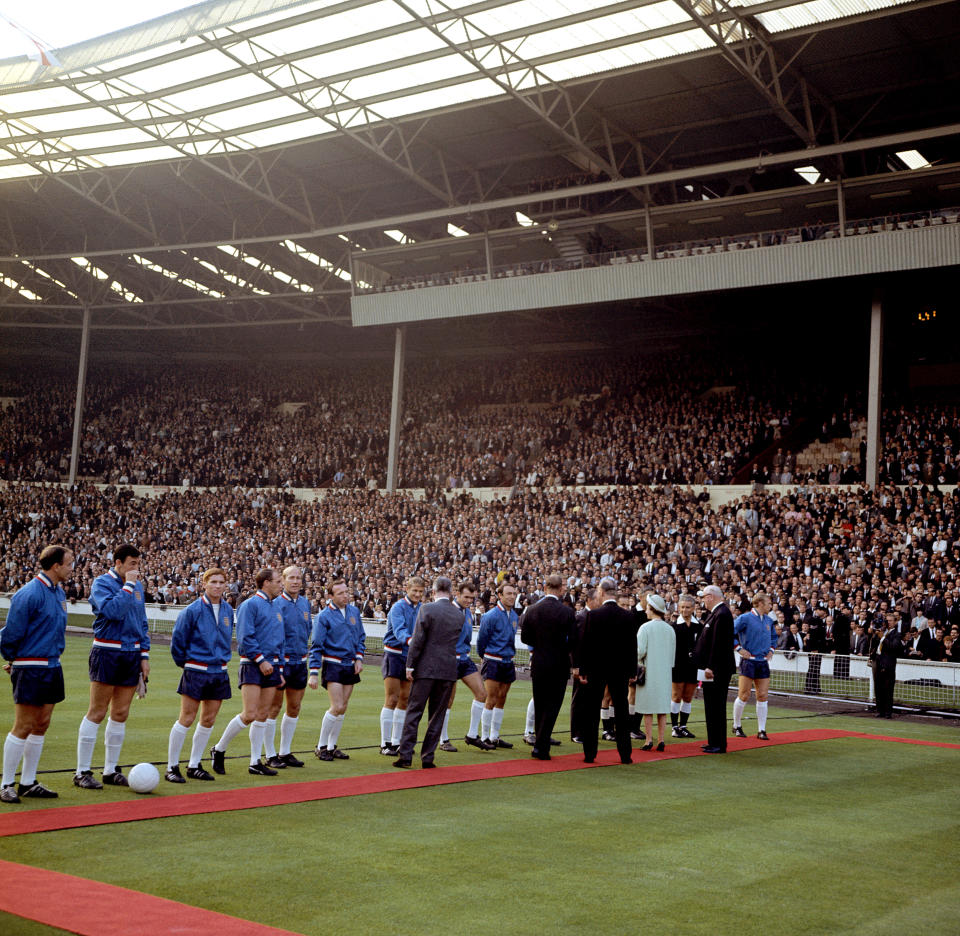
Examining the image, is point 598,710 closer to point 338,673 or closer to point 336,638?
point 338,673

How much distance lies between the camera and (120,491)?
146ft

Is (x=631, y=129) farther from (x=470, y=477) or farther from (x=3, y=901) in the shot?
(x=3, y=901)

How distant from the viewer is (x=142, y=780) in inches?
339

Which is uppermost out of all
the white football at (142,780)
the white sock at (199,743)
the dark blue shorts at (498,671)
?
the dark blue shorts at (498,671)

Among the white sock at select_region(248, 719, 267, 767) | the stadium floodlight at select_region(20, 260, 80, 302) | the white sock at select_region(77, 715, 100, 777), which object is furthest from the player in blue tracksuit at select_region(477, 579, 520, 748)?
the stadium floodlight at select_region(20, 260, 80, 302)

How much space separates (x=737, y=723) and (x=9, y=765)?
981 centimetres

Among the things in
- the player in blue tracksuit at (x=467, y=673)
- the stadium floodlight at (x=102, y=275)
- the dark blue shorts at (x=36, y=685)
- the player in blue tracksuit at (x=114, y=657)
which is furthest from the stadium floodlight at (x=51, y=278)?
the dark blue shorts at (x=36, y=685)

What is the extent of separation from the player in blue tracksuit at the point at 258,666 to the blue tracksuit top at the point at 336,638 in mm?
1078

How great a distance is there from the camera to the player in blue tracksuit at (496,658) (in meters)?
12.4

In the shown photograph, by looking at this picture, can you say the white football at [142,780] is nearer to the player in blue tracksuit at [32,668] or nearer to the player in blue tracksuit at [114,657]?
the player in blue tracksuit at [114,657]

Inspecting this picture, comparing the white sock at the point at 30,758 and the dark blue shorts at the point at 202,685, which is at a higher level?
the dark blue shorts at the point at 202,685

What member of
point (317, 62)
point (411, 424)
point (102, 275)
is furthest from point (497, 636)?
point (102, 275)

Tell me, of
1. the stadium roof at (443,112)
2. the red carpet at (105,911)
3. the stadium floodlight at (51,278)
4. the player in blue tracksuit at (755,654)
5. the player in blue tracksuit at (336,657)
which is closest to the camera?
the red carpet at (105,911)

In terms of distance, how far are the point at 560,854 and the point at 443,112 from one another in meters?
24.2
